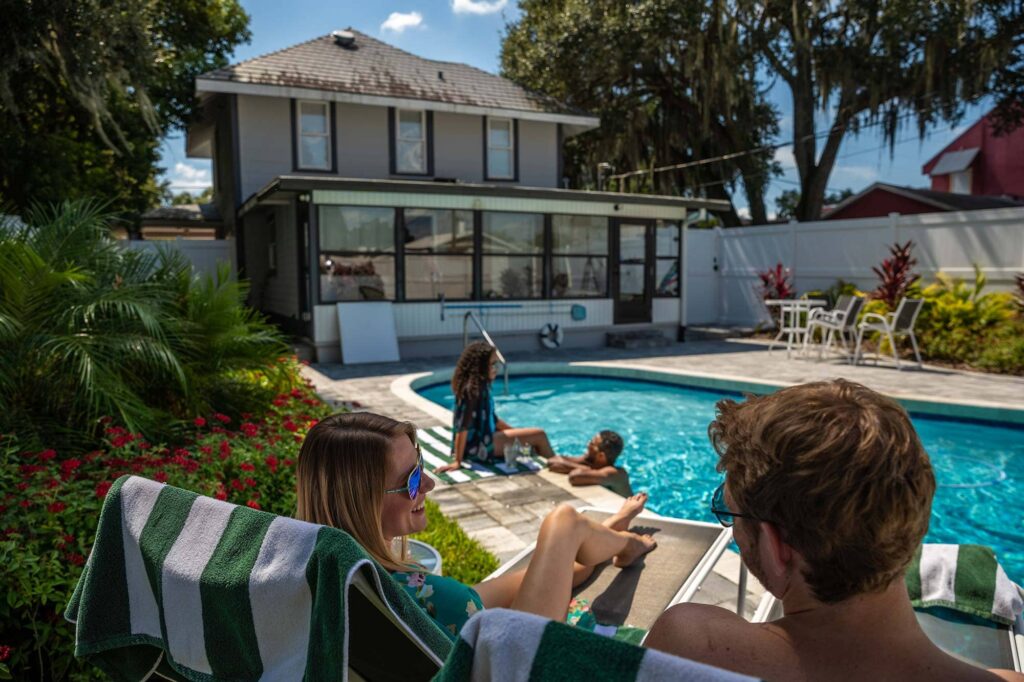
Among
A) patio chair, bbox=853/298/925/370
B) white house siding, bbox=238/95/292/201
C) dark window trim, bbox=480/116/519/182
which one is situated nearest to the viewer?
patio chair, bbox=853/298/925/370

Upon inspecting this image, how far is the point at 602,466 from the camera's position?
209 inches

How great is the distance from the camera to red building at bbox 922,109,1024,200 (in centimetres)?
2469

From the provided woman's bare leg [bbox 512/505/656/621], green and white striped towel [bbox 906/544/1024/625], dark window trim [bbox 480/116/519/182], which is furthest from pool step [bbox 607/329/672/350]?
green and white striped towel [bbox 906/544/1024/625]

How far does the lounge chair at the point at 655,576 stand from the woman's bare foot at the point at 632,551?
0.08 feet

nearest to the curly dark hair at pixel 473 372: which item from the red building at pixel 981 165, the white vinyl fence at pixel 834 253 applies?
the white vinyl fence at pixel 834 253

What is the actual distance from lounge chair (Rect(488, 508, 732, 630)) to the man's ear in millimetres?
1661

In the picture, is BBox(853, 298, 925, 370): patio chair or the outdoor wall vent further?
the outdoor wall vent

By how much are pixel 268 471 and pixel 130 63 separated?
1057 centimetres

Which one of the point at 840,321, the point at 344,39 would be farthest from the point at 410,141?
the point at 840,321

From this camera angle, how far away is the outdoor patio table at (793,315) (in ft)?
41.4

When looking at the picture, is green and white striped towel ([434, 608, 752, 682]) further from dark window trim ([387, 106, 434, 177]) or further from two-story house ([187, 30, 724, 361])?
dark window trim ([387, 106, 434, 177])

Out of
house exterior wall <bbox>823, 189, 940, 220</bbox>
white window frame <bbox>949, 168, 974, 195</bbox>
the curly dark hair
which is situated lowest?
the curly dark hair

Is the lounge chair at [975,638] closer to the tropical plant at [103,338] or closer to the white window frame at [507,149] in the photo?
the tropical plant at [103,338]

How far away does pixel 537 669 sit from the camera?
0.85m
